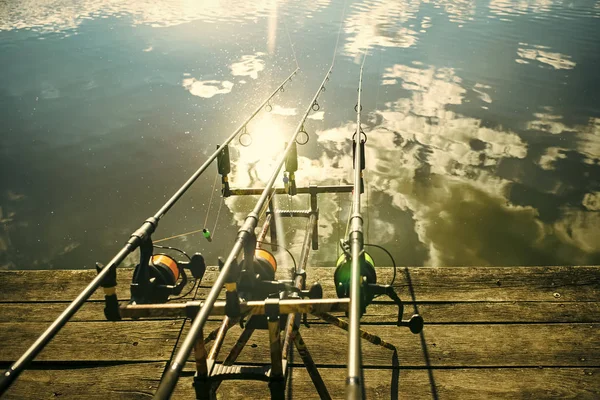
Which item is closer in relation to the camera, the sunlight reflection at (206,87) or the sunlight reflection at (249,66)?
the sunlight reflection at (206,87)

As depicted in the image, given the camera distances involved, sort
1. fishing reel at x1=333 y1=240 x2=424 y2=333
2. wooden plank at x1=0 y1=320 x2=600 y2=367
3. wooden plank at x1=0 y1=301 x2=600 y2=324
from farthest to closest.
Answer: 1. wooden plank at x1=0 y1=301 x2=600 y2=324
2. wooden plank at x1=0 y1=320 x2=600 y2=367
3. fishing reel at x1=333 y1=240 x2=424 y2=333

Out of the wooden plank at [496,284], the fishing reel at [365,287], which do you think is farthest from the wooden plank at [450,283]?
the fishing reel at [365,287]

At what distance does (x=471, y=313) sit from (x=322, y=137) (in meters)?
9.93

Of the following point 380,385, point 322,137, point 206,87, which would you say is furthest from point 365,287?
point 206,87

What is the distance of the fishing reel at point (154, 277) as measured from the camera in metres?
3.10

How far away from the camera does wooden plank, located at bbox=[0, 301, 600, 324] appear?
4.66 m

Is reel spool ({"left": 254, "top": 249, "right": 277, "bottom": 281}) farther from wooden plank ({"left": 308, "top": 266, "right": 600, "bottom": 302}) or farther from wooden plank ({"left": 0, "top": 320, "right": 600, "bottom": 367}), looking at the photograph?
wooden plank ({"left": 308, "top": 266, "right": 600, "bottom": 302})

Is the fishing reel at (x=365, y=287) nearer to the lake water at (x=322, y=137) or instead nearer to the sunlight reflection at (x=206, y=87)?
A: the lake water at (x=322, y=137)

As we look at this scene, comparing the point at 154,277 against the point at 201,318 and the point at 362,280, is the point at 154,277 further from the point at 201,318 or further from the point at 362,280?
the point at 362,280

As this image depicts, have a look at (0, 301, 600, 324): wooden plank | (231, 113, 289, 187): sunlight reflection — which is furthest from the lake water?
(0, 301, 600, 324): wooden plank

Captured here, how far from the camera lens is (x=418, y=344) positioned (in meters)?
4.38

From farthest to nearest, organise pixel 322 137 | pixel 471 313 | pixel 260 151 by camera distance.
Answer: pixel 322 137 < pixel 260 151 < pixel 471 313

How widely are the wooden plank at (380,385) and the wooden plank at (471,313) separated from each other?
2.31 feet

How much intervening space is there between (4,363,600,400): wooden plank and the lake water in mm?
4760
